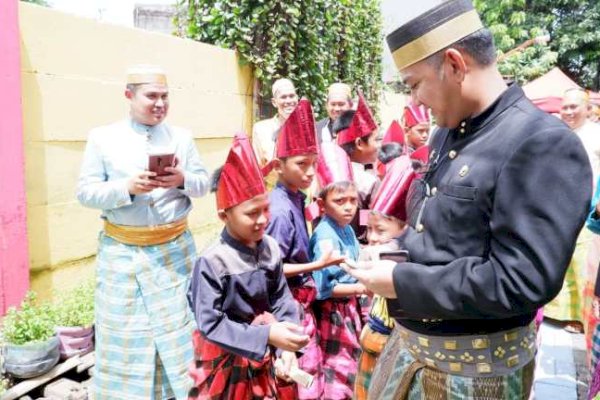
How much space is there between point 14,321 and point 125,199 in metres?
1.04

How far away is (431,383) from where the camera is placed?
1.66 metres

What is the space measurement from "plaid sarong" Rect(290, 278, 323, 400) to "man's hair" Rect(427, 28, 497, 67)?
1.65 meters

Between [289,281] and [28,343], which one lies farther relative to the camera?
[28,343]

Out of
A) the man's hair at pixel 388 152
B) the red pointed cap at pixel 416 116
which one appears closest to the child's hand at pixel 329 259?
the man's hair at pixel 388 152

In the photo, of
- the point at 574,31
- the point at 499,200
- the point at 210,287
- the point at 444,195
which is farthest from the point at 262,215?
the point at 574,31

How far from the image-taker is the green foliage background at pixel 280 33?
5.95m

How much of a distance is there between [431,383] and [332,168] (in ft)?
5.44

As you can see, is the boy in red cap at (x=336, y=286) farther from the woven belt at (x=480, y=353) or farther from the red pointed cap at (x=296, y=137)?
the woven belt at (x=480, y=353)

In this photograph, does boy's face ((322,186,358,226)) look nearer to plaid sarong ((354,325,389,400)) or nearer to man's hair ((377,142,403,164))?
plaid sarong ((354,325,389,400))

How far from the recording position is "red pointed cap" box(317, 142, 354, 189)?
311cm

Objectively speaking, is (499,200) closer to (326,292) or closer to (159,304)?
(326,292)

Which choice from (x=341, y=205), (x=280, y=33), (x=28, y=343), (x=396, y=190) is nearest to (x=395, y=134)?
(x=280, y=33)

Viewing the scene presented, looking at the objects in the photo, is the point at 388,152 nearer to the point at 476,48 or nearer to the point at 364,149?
the point at 364,149

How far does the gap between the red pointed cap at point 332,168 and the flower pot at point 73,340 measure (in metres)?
→ 1.83
